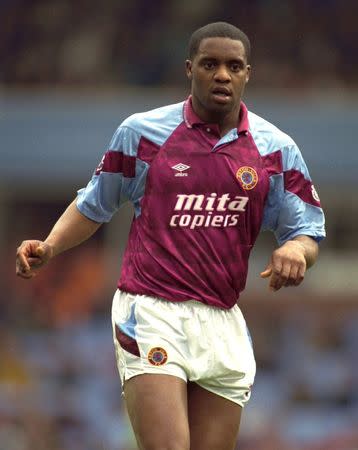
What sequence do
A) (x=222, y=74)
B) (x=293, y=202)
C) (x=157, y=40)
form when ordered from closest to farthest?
1. (x=222, y=74)
2. (x=293, y=202)
3. (x=157, y=40)

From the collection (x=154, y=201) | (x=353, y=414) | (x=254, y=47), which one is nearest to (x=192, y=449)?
(x=154, y=201)

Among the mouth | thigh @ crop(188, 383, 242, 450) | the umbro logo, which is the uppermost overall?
the mouth

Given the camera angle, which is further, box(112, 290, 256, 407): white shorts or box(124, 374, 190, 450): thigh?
box(112, 290, 256, 407): white shorts

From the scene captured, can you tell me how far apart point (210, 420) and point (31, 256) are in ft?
3.53

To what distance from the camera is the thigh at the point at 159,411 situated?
18.8 ft

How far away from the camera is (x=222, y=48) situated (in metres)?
6.04

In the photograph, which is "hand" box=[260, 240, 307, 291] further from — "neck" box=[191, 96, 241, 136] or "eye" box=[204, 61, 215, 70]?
"eye" box=[204, 61, 215, 70]

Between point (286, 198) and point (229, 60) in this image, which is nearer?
point (229, 60)

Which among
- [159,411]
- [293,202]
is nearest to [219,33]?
[293,202]

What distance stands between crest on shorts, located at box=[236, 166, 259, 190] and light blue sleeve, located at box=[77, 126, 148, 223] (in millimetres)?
424

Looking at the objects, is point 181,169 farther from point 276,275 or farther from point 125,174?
point 276,275

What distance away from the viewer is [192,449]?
6.03 metres

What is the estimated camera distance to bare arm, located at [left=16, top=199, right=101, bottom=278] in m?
5.98

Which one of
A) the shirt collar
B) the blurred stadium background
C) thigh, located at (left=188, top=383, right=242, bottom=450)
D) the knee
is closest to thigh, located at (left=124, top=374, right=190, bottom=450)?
the knee
